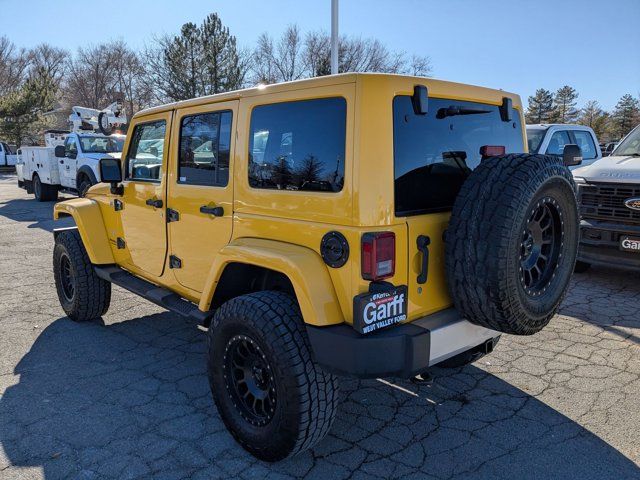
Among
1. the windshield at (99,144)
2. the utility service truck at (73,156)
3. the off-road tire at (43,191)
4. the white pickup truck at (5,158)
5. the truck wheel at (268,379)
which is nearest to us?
the truck wheel at (268,379)

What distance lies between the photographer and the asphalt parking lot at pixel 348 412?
2609 mm

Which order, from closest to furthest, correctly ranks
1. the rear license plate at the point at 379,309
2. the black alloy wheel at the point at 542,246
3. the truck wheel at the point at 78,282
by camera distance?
the rear license plate at the point at 379,309 → the black alloy wheel at the point at 542,246 → the truck wheel at the point at 78,282

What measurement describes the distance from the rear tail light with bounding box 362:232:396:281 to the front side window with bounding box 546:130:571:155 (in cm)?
642

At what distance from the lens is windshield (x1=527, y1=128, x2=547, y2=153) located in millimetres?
7566

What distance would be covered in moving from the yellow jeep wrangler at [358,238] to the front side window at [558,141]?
513 cm

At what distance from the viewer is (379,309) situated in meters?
2.28

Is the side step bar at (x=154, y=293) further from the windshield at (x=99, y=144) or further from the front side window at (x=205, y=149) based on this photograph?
the windshield at (x=99, y=144)

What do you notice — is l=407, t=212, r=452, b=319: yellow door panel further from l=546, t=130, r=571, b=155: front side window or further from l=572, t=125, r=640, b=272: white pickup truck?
l=546, t=130, r=571, b=155: front side window

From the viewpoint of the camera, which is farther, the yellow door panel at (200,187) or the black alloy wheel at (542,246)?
the yellow door panel at (200,187)

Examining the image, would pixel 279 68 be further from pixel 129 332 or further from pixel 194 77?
pixel 129 332

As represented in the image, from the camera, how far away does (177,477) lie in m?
2.52

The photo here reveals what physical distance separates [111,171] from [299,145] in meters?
2.14

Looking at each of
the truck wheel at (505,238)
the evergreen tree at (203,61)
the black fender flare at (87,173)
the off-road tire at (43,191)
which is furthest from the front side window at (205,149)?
the evergreen tree at (203,61)

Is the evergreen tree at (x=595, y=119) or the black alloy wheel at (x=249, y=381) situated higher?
the evergreen tree at (x=595, y=119)
